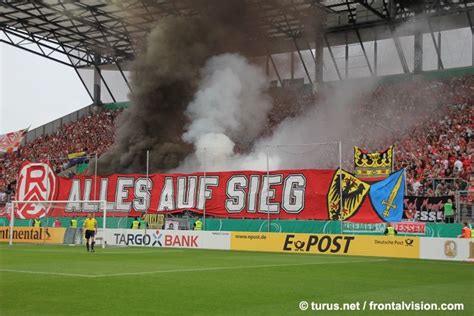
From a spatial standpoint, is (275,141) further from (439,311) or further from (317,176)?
(439,311)

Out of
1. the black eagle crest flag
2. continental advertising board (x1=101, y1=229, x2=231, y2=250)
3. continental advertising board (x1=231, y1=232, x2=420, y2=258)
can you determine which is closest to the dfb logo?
continental advertising board (x1=101, y1=229, x2=231, y2=250)

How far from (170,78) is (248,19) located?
6970 millimetres

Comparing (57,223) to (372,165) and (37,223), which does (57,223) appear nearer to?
(37,223)

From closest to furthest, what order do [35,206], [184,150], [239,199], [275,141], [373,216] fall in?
1. [373,216]
2. [239,199]
3. [35,206]
4. [184,150]
5. [275,141]

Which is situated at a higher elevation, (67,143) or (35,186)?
(67,143)

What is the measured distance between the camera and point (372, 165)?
2997cm

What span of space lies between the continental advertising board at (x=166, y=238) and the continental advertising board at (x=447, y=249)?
9479mm

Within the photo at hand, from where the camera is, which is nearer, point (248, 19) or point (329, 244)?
point (329, 244)

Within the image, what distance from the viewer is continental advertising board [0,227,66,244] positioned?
3675 cm

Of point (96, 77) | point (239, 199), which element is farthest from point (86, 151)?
point (239, 199)

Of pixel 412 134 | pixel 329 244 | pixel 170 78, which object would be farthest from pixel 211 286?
pixel 170 78

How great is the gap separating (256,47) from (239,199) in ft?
71.3

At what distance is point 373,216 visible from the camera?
96.5 ft

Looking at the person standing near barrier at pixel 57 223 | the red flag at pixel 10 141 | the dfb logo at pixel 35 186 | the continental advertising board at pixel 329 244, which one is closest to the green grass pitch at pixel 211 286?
the continental advertising board at pixel 329 244
